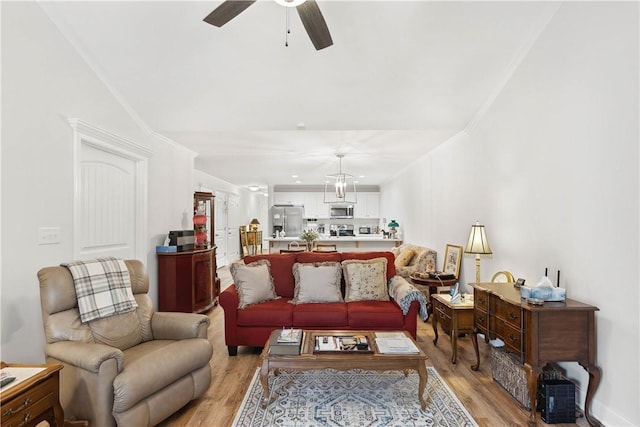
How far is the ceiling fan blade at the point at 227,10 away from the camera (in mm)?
1976

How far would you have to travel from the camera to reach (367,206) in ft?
32.8

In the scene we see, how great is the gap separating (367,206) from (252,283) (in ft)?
22.6

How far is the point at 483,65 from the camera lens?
3.18 metres

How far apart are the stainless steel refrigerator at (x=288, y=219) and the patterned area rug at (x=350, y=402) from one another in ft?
21.5

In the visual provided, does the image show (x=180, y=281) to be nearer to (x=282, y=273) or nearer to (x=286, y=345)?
(x=282, y=273)

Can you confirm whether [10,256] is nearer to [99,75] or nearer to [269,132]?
[99,75]

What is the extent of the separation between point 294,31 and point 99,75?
6.32ft

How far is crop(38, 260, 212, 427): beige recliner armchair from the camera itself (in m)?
1.97

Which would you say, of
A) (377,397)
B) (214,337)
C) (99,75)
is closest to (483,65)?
(377,397)

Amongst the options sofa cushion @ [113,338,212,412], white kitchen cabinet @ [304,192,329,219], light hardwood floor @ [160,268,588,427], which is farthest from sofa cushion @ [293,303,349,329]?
white kitchen cabinet @ [304,192,329,219]

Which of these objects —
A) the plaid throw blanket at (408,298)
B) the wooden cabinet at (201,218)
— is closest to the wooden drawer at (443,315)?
the plaid throw blanket at (408,298)

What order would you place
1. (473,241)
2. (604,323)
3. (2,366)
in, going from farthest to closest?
(473,241)
(604,323)
(2,366)

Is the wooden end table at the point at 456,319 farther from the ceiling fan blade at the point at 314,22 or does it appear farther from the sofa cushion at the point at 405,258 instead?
the ceiling fan blade at the point at 314,22

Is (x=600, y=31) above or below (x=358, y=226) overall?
above
